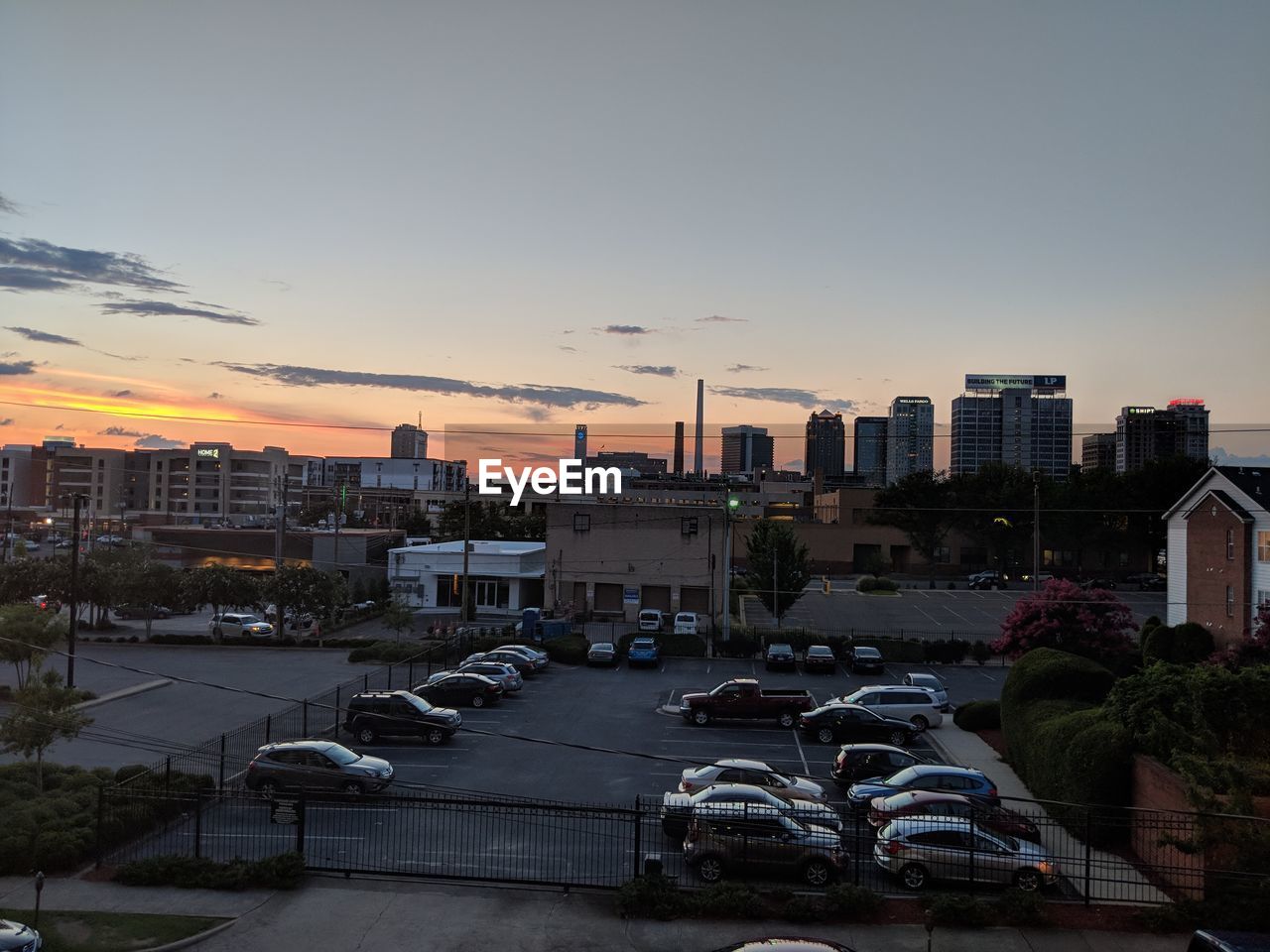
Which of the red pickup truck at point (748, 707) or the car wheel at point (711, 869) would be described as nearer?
the car wheel at point (711, 869)

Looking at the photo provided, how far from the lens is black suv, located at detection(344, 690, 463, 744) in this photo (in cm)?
2619

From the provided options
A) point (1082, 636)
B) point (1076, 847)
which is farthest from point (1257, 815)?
point (1082, 636)

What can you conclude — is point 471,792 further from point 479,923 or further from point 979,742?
point 979,742

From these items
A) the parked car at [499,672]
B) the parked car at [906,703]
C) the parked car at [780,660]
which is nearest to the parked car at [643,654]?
the parked car at [780,660]

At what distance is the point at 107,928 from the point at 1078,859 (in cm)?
1623

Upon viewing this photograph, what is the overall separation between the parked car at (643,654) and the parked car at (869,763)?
18.9 metres

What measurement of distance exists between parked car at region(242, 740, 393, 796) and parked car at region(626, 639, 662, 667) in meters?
20.5

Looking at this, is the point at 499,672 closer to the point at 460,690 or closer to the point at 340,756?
the point at 460,690

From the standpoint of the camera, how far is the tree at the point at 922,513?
Result: 276ft

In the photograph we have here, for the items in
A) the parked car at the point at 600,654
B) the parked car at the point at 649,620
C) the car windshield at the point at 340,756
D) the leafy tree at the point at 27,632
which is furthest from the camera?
the parked car at the point at 649,620

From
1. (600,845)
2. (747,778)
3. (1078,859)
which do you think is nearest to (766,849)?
(600,845)

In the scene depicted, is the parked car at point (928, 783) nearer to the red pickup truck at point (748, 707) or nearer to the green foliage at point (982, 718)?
the red pickup truck at point (748, 707)

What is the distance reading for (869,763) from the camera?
22172 millimetres

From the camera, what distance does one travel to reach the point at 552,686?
1430 inches
